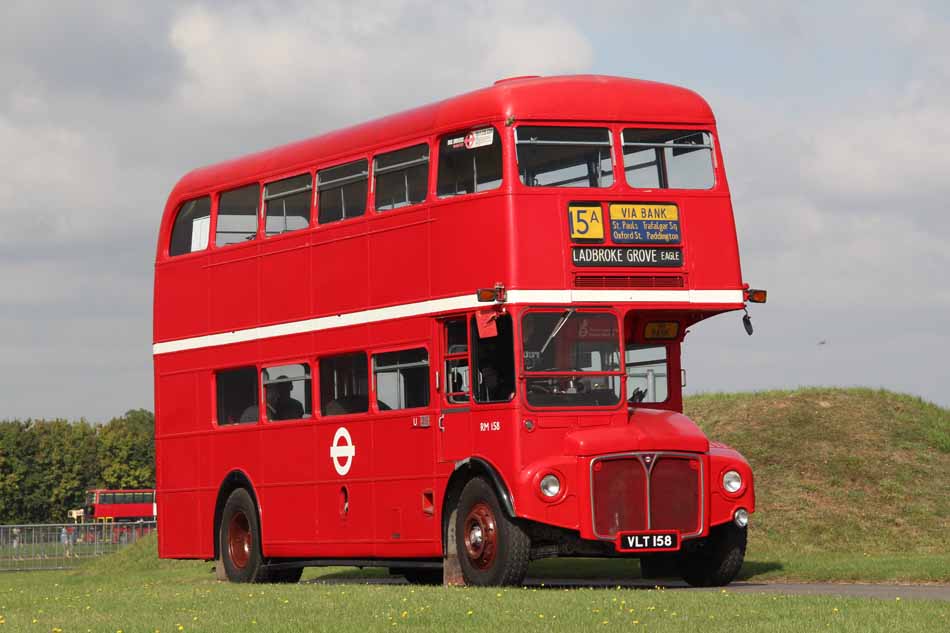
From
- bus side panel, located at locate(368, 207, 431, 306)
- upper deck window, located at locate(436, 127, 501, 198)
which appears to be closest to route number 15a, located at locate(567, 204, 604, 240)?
upper deck window, located at locate(436, 127, 501, 198)

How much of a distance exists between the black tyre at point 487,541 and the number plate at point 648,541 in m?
1.02

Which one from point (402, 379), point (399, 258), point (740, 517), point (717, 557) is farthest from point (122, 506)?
point (740, 517)

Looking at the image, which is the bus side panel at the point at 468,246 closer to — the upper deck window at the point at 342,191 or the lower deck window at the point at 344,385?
the upper deck window at the point at 342,191

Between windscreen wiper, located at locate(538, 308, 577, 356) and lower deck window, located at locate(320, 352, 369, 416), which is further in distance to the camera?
lower deck window, located at locate(320, 352, 369, 416)

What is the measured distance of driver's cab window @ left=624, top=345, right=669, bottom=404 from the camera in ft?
67.6

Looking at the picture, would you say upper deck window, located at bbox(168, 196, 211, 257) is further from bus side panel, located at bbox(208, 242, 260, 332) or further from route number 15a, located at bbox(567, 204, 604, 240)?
route number 15a, located at bbox(567, 204, 604, 240)

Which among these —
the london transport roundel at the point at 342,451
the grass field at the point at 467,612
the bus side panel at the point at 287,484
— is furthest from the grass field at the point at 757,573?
the london transport roundel at the point at 342,451

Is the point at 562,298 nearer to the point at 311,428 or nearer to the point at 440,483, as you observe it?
the point at 440,483

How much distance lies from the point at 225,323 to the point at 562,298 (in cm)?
717

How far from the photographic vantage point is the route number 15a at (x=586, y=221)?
63.0 ft

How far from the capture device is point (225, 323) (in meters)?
24.7

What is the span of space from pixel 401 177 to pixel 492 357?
9.33 ft

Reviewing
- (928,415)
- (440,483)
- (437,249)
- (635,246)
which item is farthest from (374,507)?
(928,415)

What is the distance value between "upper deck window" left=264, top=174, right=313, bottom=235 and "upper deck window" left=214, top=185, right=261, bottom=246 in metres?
0.35
